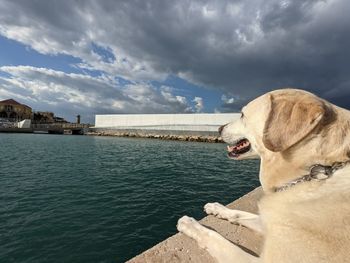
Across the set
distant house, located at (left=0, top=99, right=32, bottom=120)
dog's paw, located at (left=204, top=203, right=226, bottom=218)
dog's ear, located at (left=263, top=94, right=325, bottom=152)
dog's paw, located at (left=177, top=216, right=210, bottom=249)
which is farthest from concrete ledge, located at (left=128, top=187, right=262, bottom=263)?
distant house, located at (left=0, top=99, right=32, bottom=120)

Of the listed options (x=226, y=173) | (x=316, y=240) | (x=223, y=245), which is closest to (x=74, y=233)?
(x=223, y=245)

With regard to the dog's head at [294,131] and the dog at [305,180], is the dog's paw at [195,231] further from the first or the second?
the dog's head at [294,131]

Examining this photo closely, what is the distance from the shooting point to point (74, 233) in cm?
776

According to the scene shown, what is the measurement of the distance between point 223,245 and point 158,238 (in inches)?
182

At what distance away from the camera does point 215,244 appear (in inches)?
144

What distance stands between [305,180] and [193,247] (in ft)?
6.90

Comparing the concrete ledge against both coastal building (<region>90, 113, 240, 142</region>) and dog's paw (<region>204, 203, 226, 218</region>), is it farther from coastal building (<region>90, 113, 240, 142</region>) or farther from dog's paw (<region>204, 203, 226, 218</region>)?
coastal building (<region>90, 113, 240, 142</region>)

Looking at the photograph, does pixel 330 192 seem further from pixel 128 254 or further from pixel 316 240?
pixel 128 254

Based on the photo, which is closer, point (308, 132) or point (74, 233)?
point (308, 132)

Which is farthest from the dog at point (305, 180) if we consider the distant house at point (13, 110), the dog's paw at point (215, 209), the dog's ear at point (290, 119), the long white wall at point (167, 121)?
the distant house at point (13, 110)

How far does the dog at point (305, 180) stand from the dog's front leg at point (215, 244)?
6.1 inches

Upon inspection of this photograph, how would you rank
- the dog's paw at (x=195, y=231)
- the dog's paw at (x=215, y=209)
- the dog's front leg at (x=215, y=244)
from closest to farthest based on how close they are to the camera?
the dog's front leg at (x=215, y=244) → the dog's paw at (x=195, y=231) → the dog's paw at (x=215, y=209)

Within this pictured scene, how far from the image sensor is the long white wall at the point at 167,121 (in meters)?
69.4

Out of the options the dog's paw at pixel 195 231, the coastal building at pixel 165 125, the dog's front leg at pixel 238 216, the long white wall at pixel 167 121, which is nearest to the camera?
the dog's paw at pixel 195 231
